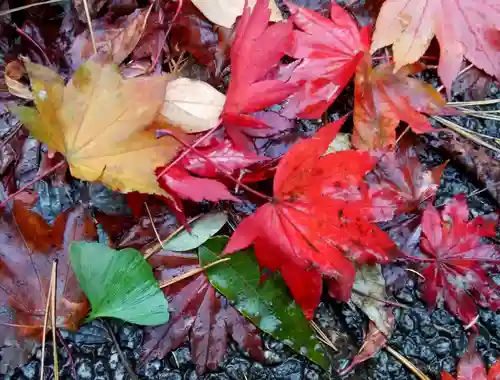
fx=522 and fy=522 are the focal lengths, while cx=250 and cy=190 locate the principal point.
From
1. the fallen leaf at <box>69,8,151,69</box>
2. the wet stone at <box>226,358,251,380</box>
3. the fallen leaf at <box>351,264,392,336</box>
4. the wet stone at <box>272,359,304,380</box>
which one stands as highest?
the fallen leaf at <box>69,8,151,69</box>

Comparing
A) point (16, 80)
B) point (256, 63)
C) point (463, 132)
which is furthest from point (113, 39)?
point (463, 132)

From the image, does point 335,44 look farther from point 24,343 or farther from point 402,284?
point 24,343

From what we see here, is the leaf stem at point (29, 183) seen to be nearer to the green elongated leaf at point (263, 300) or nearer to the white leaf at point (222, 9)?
the green elongated leaf at point (263, 300)

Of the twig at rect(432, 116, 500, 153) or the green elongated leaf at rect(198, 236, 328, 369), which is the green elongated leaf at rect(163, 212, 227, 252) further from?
the twig at rect(432, 116, 500, 153)

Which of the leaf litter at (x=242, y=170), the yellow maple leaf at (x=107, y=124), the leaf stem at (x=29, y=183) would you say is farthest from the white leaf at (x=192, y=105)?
the leaf stem at (x=29, y=183)

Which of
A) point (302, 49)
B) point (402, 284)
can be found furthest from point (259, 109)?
point (402, 284)

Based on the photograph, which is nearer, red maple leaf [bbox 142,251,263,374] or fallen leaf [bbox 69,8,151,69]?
red maple leaf [bbox 142,251,263,374]

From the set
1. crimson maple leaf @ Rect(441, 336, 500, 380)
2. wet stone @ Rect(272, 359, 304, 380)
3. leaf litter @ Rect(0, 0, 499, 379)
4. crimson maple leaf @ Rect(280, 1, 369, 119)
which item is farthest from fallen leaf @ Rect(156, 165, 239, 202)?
crimson maple leaf @ Rect(441, 336, 500, 380)
